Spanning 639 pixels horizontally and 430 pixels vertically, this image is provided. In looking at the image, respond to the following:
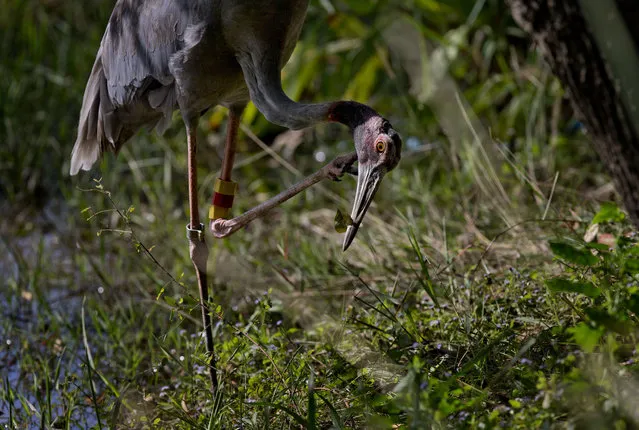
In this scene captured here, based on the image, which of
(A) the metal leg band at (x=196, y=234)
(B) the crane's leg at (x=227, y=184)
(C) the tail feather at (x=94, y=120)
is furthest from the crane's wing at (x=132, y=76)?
(A) the metal leg band at (x=196, y=234)

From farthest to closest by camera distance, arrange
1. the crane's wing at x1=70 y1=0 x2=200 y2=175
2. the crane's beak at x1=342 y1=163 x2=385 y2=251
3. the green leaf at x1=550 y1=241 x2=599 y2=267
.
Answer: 1. the crane's wing at x1=70 y1=0 x2=200 y2=175
2. the crane's beak at x1=342 y1=163 x2=385 y2=251
3. the green leaf at x1=550 y1=241 x2=599 y2=267

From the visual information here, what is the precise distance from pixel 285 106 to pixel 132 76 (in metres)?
0.74

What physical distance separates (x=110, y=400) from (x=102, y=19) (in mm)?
3998

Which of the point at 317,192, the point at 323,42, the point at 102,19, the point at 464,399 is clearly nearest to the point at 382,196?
the point at 317,192

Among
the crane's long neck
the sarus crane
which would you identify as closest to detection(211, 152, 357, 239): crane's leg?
the sarus crane

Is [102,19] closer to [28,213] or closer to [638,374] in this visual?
[28,213]

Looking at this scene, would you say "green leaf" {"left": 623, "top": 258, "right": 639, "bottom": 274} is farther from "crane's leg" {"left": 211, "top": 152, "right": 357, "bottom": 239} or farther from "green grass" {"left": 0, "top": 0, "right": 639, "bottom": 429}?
"crane's leg" {"left": 211, "top": 152, "right": 357, "bottom": 239}

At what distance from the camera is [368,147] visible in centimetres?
263

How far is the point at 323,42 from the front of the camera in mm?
5293

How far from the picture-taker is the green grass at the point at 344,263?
250 cm

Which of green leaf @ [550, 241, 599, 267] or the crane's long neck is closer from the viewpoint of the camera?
green leaf @ [550, 241, 599, 267]

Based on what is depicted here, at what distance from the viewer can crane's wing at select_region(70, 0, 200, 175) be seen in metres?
3.05

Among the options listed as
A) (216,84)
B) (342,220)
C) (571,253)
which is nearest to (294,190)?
(342,220)

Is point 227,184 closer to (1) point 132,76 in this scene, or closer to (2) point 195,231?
(2) point 195,231
